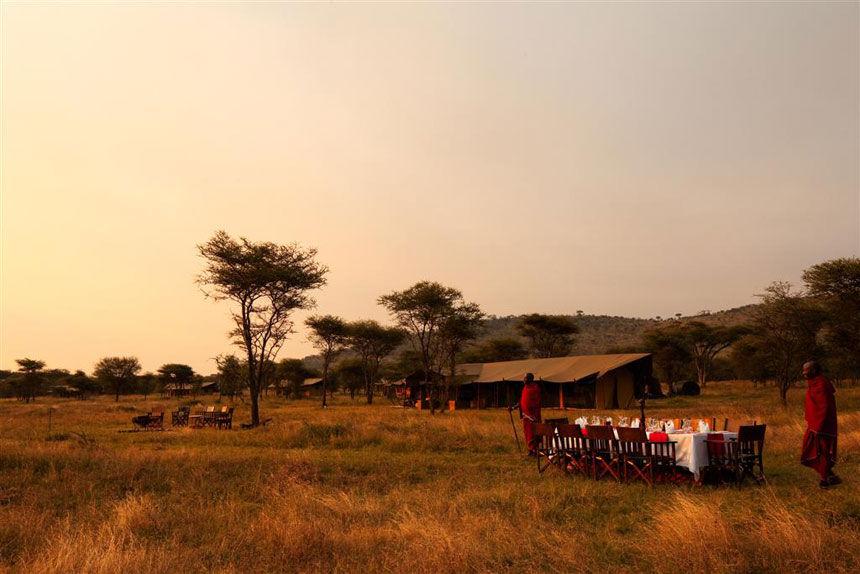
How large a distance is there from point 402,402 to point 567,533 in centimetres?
4352

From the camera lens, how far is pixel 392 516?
745cm

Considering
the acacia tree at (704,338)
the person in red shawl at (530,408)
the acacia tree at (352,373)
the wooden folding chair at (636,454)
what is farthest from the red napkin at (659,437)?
the acacia tree at (352,373)

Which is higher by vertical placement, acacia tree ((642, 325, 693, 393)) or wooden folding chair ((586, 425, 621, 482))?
acacia tree ((642, 325, 693, 393))

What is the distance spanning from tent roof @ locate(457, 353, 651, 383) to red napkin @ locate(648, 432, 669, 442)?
25.4m

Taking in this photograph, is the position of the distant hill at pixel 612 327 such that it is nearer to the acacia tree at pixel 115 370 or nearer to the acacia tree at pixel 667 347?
the acacia tree at pixel 667 347

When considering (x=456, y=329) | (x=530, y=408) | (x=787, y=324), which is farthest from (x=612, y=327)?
(x=530, y=408)

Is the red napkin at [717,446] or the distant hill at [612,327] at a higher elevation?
the distant hill at [612,327]

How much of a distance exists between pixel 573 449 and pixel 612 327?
88276mm

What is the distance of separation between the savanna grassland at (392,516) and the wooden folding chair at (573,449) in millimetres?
355

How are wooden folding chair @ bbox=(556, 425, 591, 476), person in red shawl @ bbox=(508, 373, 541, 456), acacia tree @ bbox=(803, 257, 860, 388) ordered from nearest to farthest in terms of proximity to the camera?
wooden folding chair @ bbox=(556, 425, 591, 476), person in red shawl @ bbox=(508, 373, 541, 456), acacia tree @ bbox=(803, 257, 860, 388)

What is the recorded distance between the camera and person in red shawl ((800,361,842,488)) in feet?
29.2

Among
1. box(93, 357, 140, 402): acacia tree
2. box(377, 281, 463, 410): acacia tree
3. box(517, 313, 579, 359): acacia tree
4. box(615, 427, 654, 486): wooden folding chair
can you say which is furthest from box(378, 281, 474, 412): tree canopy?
box(93, 357, 140, 402): acacia tree

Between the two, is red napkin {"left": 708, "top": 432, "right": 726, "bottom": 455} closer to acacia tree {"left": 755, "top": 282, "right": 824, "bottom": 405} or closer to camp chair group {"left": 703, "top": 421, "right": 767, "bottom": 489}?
camp chair group {"left": 703, "top": 421, "right": 767, "bottom": 489}

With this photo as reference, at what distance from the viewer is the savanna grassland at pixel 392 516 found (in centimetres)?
541
